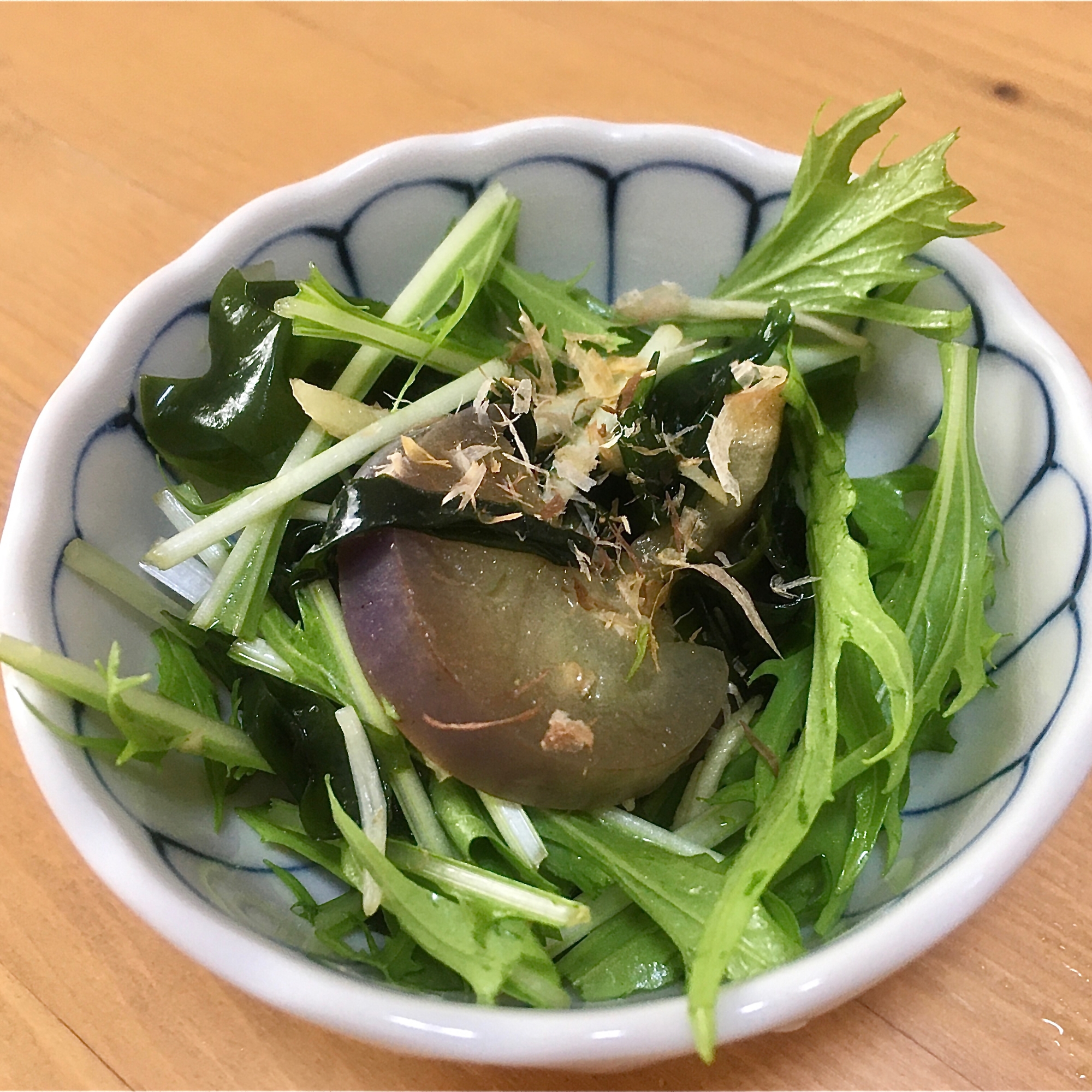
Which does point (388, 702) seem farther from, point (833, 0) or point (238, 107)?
point (833, 0)

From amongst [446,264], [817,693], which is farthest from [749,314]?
[817,693]

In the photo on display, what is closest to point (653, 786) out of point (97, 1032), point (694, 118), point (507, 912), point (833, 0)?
point (507, 912)

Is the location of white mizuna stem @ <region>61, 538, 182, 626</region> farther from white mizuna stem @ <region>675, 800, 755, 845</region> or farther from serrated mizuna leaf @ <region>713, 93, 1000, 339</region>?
serrated mizuna leaf @ <region>713, 93, 1000, 339</region>

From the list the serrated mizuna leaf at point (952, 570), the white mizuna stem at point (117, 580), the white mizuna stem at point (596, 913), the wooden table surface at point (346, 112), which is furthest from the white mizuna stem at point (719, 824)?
the white mizuna stem at point (117, 580)

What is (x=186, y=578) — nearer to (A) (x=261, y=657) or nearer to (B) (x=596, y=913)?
(A) (x=261, y=657)

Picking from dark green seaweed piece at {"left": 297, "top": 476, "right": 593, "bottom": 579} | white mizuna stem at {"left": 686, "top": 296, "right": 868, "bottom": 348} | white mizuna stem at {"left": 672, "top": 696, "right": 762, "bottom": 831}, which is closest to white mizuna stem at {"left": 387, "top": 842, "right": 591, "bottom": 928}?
white mizuna stem at {"left": 672, "top": 696, "right": 762, "bottom": 831}

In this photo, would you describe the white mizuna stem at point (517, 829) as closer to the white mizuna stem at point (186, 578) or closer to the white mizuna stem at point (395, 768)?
the white mizuna stem at point (395, 768)

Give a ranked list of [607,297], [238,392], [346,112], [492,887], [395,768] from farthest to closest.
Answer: [346,112] < [607,297] < [238,392] < [395,768] < [492,887]
